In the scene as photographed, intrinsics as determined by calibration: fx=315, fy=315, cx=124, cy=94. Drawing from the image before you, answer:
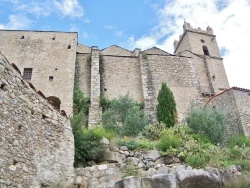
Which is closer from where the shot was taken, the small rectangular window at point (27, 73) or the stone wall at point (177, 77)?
the small rectangular window at point (27, 73)

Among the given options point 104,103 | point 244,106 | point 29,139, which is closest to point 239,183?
point 29,139

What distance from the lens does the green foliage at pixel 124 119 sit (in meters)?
17.6

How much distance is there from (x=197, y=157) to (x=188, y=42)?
99.8 feet

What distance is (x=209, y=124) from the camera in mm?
18047

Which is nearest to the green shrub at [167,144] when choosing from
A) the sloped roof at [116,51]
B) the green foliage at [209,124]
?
the green foliage at [209,124]

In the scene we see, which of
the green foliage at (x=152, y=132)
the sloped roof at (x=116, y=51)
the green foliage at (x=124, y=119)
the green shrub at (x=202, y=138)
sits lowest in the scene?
the green shrub at (x=202, y=138)

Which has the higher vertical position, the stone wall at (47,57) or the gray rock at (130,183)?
the stone wall at (47,57)

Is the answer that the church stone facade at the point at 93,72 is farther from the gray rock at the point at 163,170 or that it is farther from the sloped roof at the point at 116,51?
the gray rock at the point at 163,170

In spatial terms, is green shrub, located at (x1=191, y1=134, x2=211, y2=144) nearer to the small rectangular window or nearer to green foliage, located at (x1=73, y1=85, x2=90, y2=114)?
green foliage, located at (x1=73, y1=85, x2=90, y2=114)

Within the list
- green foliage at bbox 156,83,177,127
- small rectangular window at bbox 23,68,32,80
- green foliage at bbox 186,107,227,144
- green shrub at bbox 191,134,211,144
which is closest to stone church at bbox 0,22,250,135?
small rectangular window at bbox 23,68,32,80

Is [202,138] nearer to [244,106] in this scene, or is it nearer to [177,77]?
[244,106]

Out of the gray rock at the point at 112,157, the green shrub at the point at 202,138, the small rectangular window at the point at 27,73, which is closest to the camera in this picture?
the gray rock at the point at 112,157

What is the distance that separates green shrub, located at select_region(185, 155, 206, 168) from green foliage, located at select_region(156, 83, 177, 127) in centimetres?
783

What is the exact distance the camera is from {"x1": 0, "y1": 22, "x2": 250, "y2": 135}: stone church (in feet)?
78.7
